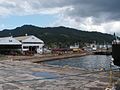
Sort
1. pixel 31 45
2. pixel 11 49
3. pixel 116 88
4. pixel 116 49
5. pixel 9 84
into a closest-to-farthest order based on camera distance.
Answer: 1. pixel 116 88
2. pixel 9 84
3. pixel 116 49
4. pixel 11 49
5. pixel 31 45

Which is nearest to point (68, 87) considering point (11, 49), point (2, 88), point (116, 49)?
point (2, 88)

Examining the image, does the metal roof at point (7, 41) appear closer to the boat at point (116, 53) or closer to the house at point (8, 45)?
the house at point (8, 45)

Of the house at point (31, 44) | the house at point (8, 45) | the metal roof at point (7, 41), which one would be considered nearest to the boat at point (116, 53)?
the house at point (8, 45)

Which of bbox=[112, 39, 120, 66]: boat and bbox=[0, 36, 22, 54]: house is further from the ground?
bbox=[0, 36, 22, 54]: house

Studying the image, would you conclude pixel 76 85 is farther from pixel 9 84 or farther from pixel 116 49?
pixel 116 49

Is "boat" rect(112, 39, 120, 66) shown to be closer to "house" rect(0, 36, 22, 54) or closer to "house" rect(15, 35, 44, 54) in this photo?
"house" rect(0, 36, 22, 54)

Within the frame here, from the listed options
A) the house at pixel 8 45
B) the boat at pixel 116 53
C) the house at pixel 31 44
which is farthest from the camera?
the house at pixel 31 44

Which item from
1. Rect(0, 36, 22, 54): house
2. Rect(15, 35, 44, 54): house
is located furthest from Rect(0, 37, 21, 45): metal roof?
Rect(15, 35, 44, 54): house

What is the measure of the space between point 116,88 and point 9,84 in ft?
26.1

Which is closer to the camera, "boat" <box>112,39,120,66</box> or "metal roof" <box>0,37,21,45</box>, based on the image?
"boat" <box>112,39,120,66</box>

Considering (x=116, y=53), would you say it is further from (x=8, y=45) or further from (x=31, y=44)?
(x=31, y=44)

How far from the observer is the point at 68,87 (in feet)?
65.3

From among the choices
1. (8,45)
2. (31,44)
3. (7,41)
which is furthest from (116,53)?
(31,44)

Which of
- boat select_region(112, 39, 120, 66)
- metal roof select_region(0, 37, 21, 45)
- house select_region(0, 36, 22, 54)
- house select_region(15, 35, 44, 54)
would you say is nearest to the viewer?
boat select_region(112, 39, 120, 66)
